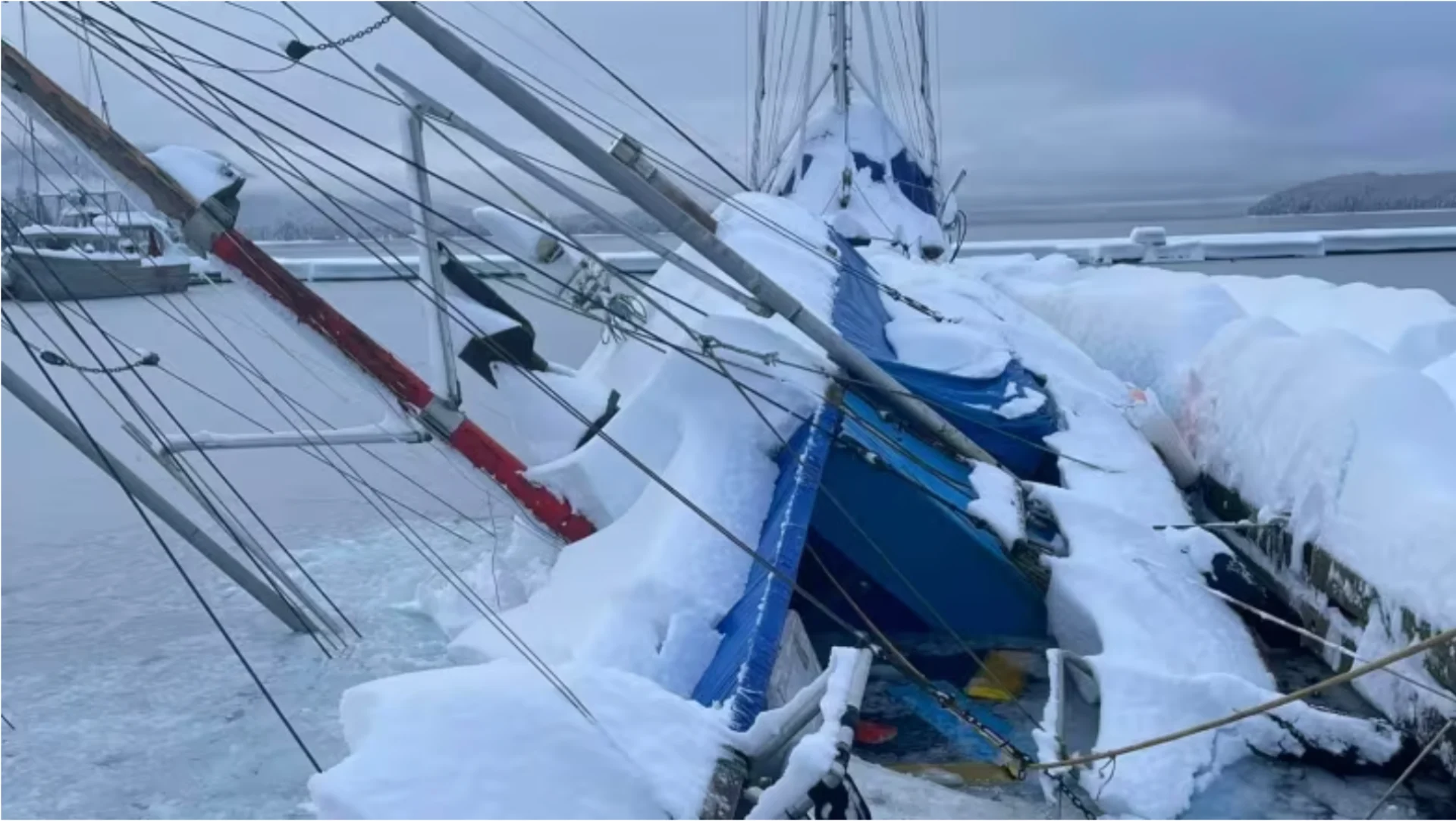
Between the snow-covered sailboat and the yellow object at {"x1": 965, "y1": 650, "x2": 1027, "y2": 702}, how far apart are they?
1 centimetres

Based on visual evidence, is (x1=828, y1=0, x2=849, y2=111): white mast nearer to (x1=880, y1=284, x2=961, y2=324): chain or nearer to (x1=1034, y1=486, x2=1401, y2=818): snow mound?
(x1=880, y1=284, x2=961, y2=324): chain

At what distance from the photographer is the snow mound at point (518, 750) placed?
3053 millimetres

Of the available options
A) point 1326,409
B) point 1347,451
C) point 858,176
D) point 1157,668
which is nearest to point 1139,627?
point 1157,668

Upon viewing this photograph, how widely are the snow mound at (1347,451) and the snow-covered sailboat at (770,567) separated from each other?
470mm

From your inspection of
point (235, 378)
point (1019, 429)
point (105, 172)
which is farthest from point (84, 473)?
point (1019, 429)

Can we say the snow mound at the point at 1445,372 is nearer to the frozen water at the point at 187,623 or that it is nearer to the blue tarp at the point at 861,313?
the blue tarp at the point at 861,313

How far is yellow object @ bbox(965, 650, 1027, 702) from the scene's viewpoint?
202 inches

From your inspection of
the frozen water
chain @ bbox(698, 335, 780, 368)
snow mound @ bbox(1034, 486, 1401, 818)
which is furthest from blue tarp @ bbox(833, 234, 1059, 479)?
the frozen water

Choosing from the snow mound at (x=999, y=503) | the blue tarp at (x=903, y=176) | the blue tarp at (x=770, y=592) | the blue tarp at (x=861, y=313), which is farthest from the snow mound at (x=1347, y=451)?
the blue tarp at (x=903, y=176)

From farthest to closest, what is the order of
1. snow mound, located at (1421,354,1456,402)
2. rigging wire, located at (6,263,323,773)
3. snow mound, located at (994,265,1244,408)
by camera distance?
snow mound, located at (994,265,1244,408) → snow mound, located at (1421,354,1456,402) → rigging wire, located at (6,263,323,773)

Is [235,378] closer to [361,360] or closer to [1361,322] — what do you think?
[361,360]

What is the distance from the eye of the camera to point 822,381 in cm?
560

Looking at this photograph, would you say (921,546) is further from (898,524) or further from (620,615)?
(620,615)

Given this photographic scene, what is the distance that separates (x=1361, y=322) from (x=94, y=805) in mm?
8912
